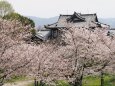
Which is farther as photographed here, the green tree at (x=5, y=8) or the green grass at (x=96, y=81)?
the green tree at (x=5, y=8)

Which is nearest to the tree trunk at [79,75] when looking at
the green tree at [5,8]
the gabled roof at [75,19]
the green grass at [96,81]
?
the green grass at [96,81]

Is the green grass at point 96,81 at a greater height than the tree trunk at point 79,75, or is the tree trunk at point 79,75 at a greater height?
the tree trunk at point 79,75

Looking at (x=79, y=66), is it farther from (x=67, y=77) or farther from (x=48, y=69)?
(x=48, y=69)

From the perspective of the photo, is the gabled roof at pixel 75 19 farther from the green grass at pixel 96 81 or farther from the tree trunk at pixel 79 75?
the tree trunk at pixel 79 75

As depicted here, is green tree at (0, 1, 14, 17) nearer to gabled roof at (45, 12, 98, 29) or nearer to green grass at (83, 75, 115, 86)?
gabled roof at (45, 12, 98, 29)

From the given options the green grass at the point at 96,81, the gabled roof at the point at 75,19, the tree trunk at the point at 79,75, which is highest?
the gabled roof at the point at 75,19

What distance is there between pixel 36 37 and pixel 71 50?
3183 centimetres

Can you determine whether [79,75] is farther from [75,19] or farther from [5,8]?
[5,8]

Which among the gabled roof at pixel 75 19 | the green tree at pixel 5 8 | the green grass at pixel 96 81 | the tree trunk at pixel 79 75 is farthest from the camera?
the green tree at pixel 5 8

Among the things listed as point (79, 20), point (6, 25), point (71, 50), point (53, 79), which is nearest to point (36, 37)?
point (79, 20)

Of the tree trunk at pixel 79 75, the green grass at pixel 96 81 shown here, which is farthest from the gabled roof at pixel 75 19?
the tree trunk at pixel 79 75

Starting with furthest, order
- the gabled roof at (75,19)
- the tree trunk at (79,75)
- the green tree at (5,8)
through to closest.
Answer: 1. the green tree at (5,8)
2. the gabled roof at (75,19)
3. the tree trunk at (79,75)

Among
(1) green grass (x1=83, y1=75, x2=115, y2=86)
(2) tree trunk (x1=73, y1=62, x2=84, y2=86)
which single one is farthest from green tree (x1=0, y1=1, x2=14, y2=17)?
(2) tree trunk (x1=73, y1=62, x2=84, y2=86)

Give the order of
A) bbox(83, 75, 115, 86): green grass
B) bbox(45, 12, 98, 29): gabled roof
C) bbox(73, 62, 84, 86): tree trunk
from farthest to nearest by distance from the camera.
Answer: bbox(45, 12, 98, 29): gabled roof
bbox(83, 75, 115, 86): green grass
bbox(73, 62, 84, 86): tree trunk
